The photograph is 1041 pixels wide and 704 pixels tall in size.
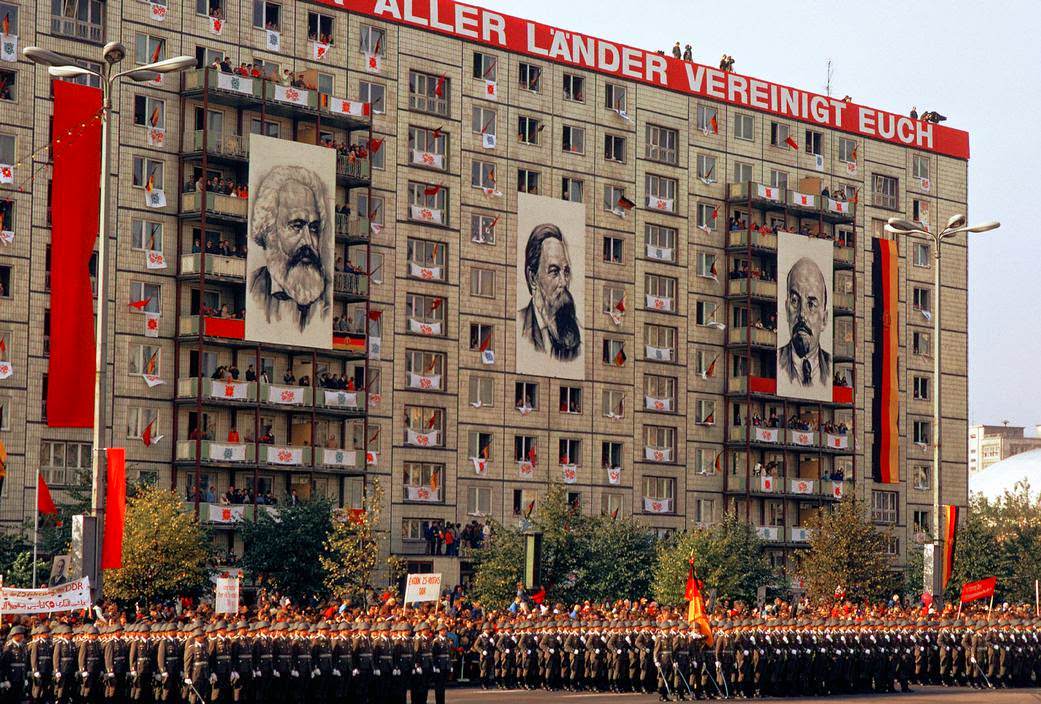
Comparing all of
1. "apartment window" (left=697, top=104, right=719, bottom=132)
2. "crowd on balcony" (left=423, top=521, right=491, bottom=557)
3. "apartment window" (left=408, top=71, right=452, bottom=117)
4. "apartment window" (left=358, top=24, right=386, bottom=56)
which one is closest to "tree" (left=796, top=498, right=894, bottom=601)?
"crowd on balcony" (left=423, top=521, right=491, bottom=557)

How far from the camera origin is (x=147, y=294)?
244ft

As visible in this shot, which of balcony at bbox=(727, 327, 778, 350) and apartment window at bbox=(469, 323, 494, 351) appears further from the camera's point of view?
balcony at bbox=(727, 327, 778, 350)

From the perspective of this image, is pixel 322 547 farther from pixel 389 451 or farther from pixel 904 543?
pixel 904 543

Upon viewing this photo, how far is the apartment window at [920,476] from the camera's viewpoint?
104 meters

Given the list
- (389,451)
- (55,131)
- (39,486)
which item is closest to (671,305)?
(389,451)

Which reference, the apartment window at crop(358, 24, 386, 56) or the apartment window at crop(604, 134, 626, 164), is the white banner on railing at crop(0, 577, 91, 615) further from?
the apartment window at crop(604, 134, 626, 164)

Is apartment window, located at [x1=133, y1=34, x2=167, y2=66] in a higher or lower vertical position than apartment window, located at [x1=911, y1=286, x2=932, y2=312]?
higher

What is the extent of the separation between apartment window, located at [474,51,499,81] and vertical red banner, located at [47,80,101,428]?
20.8 metres

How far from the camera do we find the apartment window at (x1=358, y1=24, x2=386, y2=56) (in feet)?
268

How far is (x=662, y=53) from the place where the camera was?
3718 inches

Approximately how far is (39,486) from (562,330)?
32421mm

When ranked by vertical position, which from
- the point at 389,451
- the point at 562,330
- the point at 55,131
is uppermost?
the point at 55,131

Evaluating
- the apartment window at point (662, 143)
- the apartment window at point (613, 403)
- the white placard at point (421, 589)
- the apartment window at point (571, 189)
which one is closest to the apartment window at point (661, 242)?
the apartment window at point (662, 143)

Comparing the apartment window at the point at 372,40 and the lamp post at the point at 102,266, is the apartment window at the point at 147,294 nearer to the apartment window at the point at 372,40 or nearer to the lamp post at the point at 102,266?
the apartment window at the point at 372,40
